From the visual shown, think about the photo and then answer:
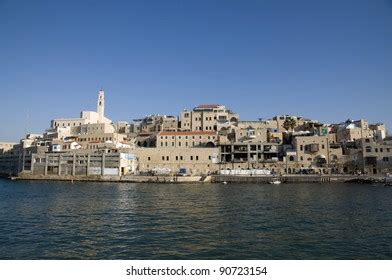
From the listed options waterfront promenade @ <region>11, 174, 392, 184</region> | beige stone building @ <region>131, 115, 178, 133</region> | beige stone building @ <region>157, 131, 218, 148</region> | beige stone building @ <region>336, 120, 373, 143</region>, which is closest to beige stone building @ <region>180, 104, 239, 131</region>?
beige stone building @ <region>131, 115, 178, 133</region>

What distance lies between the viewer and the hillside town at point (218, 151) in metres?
57.0

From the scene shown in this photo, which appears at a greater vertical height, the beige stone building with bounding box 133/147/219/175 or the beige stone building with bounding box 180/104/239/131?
the beige stone building with bounding box 180/104/239/131

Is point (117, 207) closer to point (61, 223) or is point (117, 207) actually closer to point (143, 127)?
point (61, 223)

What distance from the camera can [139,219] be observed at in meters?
18.2

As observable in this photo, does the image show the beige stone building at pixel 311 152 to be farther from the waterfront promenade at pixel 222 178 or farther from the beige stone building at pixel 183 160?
the beige stone building at pixel 183 160

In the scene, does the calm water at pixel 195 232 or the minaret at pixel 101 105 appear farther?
the minaret at pixel 101 105

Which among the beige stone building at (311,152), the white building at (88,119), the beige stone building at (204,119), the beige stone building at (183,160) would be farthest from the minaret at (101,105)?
the beige stone building at (311,152)

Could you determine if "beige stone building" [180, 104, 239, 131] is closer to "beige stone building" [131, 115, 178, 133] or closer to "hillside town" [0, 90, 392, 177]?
"hillside town" [0, 90, 392, 177]

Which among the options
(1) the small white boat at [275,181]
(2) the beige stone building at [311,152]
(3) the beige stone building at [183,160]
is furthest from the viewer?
A: (3) the beige stone building at [183,160]

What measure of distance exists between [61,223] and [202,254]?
892 centimetres

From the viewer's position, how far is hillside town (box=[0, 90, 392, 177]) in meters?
57.0

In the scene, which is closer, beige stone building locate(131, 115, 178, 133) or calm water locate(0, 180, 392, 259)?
calm water locate(0, 180, 392, 259)

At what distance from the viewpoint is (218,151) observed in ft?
200

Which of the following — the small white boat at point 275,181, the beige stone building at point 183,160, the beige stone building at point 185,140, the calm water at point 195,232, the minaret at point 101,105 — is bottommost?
the calm water at point 195,232
